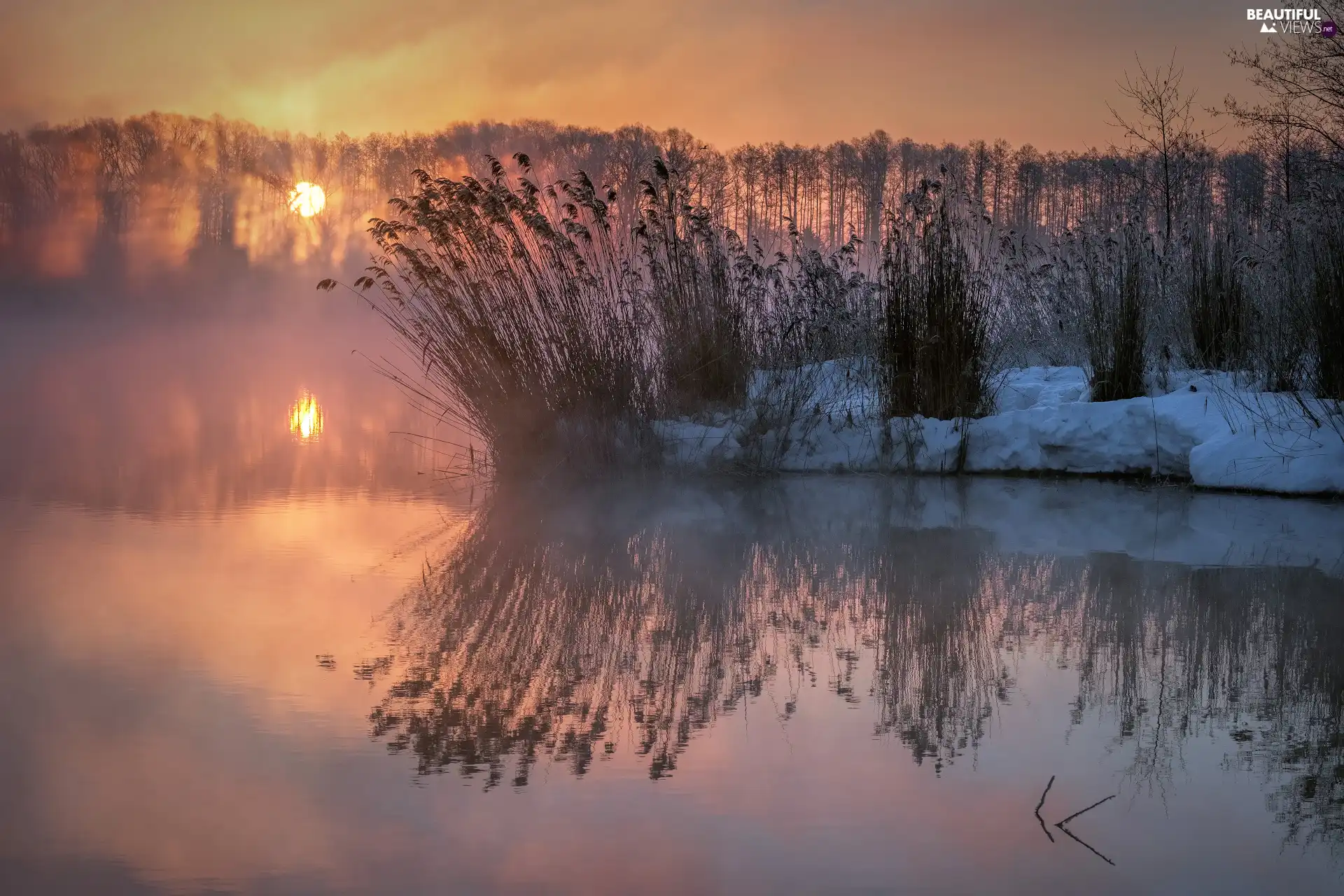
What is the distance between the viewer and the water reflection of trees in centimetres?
258

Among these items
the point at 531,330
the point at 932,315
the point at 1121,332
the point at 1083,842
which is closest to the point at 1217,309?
the point at 1121,332

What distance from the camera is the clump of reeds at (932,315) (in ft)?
22.5

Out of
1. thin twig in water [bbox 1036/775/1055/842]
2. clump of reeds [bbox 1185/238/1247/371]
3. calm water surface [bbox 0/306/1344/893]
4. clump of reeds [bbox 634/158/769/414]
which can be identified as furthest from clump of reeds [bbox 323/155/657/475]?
thin twig in water [bbox 1036/775/1055/842]

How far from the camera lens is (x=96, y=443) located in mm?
8094

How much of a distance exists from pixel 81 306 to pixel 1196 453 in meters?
42.8

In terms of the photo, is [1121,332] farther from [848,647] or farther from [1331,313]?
[848,647]

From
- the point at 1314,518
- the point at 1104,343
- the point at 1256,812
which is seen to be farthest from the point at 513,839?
the point at 1104,343

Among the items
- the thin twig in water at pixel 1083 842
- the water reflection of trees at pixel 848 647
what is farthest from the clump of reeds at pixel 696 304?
the thin twig in water at pixel 1083 842

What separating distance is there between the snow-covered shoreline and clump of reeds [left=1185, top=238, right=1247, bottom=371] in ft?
2.76

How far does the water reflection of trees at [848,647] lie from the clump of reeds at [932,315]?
6.86 ft

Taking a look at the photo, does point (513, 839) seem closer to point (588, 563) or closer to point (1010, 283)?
point (588, 563)

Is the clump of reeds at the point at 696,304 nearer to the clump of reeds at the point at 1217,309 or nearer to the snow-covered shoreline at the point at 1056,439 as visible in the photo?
the snow-covered shoreline at the point at 1056,439

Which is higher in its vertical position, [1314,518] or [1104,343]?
[1104,343]

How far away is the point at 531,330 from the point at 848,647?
3688mm
